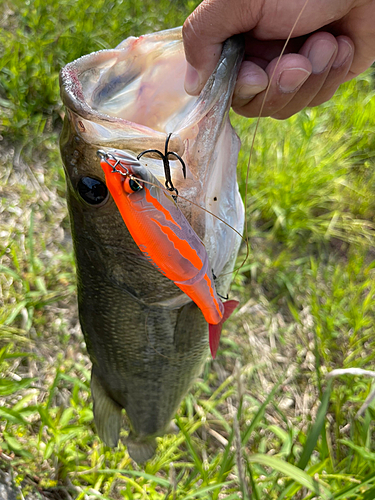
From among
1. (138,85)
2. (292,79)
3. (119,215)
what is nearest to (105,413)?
(119,215)

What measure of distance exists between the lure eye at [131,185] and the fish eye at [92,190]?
280mm

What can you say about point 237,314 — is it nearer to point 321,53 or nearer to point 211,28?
point 321,53

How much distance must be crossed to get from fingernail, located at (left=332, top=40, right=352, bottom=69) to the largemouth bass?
56cm

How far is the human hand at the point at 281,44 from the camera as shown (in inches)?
48.6

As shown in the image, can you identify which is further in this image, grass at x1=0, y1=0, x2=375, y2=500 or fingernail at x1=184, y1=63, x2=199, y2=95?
grass at x1=0, y1=0, x2=375, y2=500

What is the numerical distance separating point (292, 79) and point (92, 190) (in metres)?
0.87

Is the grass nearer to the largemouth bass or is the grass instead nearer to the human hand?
the largemouth bass

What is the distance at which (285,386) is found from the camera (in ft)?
8.70

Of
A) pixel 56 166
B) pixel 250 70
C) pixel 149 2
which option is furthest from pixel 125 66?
pixel 149 2

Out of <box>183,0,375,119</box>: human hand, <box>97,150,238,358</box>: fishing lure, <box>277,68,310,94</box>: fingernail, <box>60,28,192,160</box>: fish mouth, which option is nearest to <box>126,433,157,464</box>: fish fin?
<box>97,150,238,358</box>: fishing lure

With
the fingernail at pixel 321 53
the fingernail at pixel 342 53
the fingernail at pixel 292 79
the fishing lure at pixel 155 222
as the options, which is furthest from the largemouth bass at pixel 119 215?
the fingernail at pixel 342 53

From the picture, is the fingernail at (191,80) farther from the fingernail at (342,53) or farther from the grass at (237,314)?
the grass at (237,314)

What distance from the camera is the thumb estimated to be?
1209 mm

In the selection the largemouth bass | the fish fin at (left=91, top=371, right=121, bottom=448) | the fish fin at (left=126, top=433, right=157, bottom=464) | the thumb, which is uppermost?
the thumb
